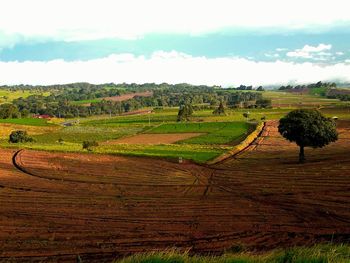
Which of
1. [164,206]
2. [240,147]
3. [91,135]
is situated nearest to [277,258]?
[164,206]

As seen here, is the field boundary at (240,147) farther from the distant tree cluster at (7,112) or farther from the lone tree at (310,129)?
the distant tree cluster at (7,112)

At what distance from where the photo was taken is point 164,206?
29.8 metres

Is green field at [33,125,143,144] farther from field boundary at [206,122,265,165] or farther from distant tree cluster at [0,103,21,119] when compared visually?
distant tree cluster at [0,103,21,119]

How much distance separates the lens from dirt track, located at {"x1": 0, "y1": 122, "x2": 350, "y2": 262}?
2194 cm

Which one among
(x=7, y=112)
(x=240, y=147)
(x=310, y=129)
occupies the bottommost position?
(x=240, y=147)

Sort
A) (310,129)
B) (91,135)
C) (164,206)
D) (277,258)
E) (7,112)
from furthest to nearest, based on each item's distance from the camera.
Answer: (7,112) → (91,135) → (310,129) → (164,206) → (277,258)

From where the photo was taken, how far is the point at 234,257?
24.5 ft

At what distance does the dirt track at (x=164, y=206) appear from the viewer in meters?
21.9

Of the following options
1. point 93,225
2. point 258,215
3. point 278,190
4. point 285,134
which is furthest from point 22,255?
point 285,134

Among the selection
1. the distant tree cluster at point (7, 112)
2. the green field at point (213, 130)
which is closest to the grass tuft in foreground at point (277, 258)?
the green field at point (213, 130)

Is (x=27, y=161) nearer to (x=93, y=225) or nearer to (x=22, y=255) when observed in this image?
(x=93, y=225)

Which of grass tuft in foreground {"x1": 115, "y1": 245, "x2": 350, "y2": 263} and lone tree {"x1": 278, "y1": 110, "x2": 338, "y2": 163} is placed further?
lone tree {"x1": 278, "y1": 110, "x2": 338, "y2": 163}

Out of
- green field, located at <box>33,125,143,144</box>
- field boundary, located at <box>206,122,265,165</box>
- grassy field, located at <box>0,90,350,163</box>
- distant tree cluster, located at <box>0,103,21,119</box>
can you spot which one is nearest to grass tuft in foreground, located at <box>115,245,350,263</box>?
field boundary, located at <box>206,122,265,165</box>

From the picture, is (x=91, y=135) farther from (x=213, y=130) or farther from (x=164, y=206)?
(x=164, y=206)
